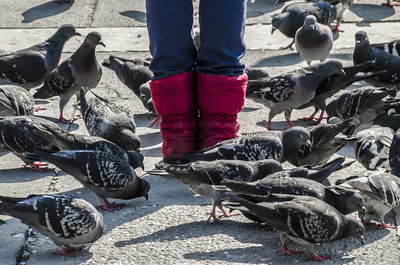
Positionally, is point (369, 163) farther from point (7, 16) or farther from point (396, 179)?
point (7, 16)

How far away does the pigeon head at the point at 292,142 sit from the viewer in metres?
5.78

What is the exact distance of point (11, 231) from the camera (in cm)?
483

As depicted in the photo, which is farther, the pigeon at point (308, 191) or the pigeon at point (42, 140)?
the pigeon at point (42, 140)

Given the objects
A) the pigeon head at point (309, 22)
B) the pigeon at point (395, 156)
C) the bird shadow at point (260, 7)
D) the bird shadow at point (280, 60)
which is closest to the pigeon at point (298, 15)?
the bird shadow at point (280, 60)

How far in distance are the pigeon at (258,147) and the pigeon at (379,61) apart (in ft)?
7.25

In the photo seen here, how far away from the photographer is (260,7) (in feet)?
36.0

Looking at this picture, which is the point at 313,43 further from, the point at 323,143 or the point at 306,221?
the point at 306,221

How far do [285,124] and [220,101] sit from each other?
5.71ft

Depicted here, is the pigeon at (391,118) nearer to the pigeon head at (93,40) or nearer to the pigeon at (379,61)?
the pigeon at (379,61)

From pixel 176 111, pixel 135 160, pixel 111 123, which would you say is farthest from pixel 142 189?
pixel 111 123

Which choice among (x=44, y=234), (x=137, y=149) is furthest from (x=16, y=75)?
(x=44, y=234)

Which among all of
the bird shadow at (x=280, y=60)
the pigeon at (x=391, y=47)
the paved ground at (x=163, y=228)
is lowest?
the paved ground at (x=163, y=228)

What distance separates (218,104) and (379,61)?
3.04 m

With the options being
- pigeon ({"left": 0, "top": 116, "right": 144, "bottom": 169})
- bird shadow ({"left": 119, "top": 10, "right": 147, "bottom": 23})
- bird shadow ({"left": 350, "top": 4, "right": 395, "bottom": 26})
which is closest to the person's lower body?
pigeon ({"left": 0, "top": 116, "right": 144, "bottom": 169})
